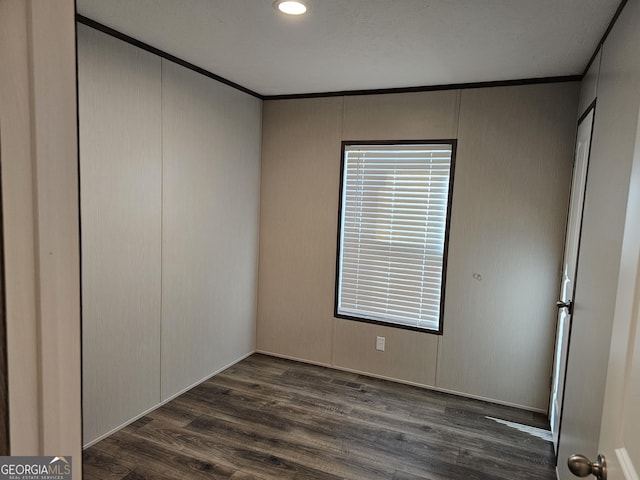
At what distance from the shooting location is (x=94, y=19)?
2.30 m

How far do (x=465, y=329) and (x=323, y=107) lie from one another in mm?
2240

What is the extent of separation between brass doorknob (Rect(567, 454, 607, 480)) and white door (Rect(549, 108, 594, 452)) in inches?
62.9

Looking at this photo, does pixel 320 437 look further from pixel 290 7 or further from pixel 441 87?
pixel 441 87

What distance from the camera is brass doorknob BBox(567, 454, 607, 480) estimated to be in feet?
3.00

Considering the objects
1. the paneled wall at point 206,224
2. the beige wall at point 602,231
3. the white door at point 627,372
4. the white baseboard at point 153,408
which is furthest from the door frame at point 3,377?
the paneled wall at point 206,224

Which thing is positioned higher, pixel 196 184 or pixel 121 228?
pixel 196 184

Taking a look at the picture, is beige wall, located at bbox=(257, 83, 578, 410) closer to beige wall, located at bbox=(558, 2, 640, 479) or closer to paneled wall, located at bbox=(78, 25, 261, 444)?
paneled wall, located at bbox=(78, 25, 261, 444)

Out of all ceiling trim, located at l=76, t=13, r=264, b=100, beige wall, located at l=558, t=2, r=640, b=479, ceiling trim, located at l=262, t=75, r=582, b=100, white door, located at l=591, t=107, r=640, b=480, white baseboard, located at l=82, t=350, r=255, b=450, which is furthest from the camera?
ceiling trim, located at l=262, t=75, r=582, b=100

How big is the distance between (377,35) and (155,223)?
1.85 meters

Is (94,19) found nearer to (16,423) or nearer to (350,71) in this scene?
(350,71)

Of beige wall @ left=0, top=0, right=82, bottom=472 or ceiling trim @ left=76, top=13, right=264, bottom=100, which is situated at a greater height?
ceiling trim @ left=76, top=13, right=264, bottom=100

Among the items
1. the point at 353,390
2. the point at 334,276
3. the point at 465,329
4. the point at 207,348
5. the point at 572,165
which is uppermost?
the point at 572,165

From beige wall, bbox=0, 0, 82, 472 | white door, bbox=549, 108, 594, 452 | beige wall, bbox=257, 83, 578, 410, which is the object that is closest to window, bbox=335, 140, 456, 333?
beige wall, bbox=257, 83, 578, 410

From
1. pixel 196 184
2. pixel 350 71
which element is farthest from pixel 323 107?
pixel 196 184
